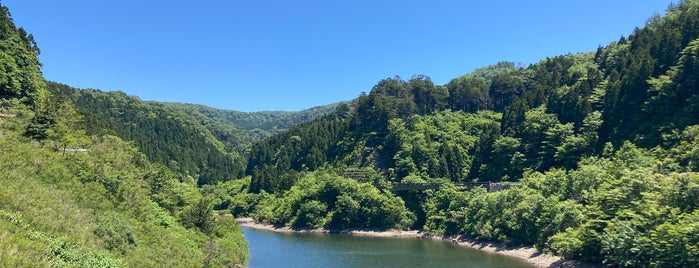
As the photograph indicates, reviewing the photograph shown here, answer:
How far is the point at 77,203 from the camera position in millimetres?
25297

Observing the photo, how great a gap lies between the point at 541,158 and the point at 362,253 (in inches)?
1566

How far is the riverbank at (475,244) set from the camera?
47.1 m

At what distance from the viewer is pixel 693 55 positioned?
2448 inches

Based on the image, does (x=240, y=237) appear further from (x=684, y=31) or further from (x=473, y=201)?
(x=684, y=31)

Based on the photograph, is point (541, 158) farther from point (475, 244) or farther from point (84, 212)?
point (84, 212)

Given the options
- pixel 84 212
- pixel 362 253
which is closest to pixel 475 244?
pixel 362 253

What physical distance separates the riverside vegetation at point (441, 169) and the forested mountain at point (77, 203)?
0.14m

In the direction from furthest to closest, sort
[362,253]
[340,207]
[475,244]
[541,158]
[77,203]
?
[340,207]
[541,158]
[475,244]
[362,253]
[77,203]

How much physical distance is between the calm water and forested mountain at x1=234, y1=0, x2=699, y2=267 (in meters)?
6.54

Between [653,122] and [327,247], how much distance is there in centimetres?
5004

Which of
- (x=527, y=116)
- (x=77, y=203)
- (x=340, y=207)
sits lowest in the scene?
(x=340, y=207)

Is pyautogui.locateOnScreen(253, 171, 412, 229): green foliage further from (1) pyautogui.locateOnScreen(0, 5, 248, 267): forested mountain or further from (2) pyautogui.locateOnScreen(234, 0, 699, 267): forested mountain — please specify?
(1) pyautogui.locateOnScreen(0, 5, 248, 267): forested mountain

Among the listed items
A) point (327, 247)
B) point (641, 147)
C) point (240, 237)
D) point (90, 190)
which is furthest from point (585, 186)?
point (90, 190)

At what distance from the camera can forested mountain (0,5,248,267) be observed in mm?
18234
